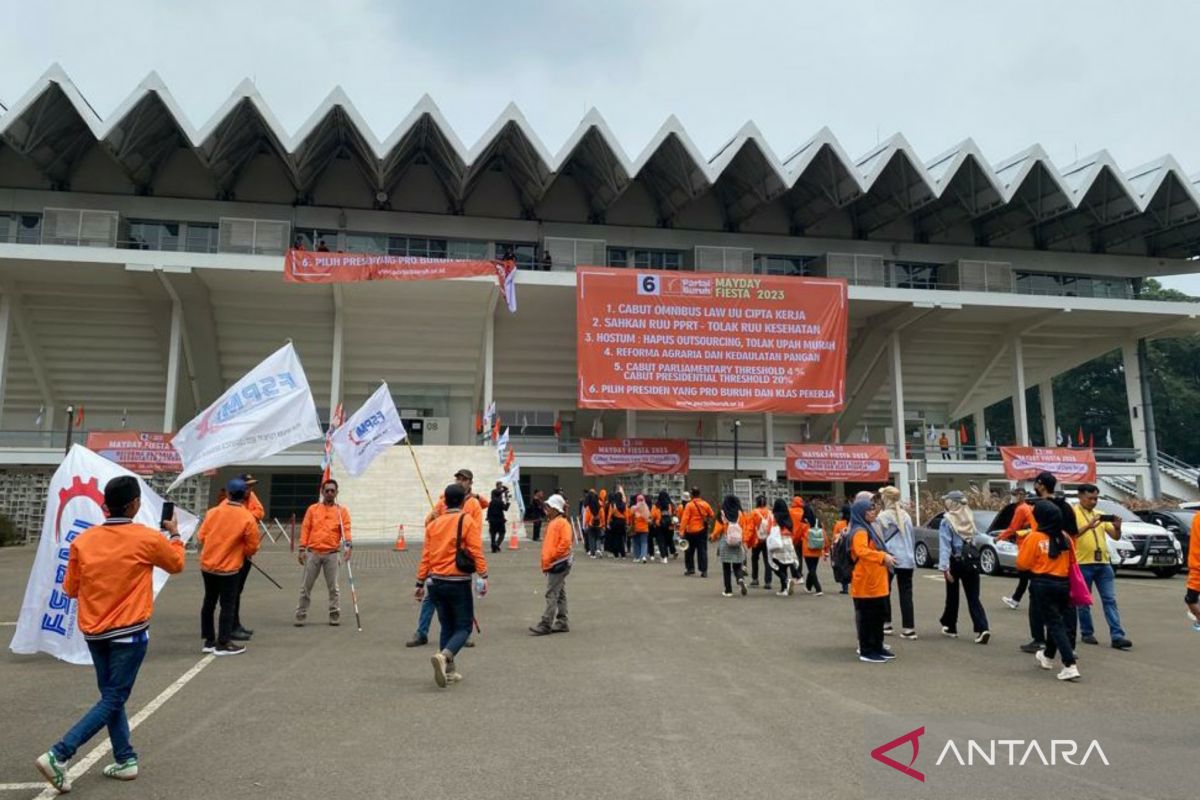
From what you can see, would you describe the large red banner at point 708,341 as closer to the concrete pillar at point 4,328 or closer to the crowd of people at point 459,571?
the crowd of people at point 459,571

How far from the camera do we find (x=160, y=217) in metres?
26.9

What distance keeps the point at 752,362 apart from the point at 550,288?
7.15 m

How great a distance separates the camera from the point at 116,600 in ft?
13.7

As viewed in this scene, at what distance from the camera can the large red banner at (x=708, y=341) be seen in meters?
24.2

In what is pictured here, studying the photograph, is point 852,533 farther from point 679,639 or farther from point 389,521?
point 389,521

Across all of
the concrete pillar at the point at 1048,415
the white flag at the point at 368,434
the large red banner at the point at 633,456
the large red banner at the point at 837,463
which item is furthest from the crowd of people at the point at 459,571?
the concrete pillar at the point at 1048,415

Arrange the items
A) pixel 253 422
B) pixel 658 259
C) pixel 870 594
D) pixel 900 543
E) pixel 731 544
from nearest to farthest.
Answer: pixel 870 594, pixel 900 543, pixel 253 422, pixel 731 544, pixel 658 259

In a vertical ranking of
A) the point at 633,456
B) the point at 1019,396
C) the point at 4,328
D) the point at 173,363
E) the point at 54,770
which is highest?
the point at 4,328

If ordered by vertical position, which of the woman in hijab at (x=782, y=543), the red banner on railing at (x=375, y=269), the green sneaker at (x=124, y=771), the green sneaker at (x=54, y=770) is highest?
the red banner on railing at (x=375, y=269)

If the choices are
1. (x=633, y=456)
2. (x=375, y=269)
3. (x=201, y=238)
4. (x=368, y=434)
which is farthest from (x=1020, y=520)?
(x=201, y=238)

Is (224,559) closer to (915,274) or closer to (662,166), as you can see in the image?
(662,166)

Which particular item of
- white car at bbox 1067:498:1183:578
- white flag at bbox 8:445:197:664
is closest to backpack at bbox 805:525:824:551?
white car at bbox 1067:498:1183:578

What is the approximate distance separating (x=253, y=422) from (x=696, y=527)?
734 centimetres

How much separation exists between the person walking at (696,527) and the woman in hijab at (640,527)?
217 centimetres
